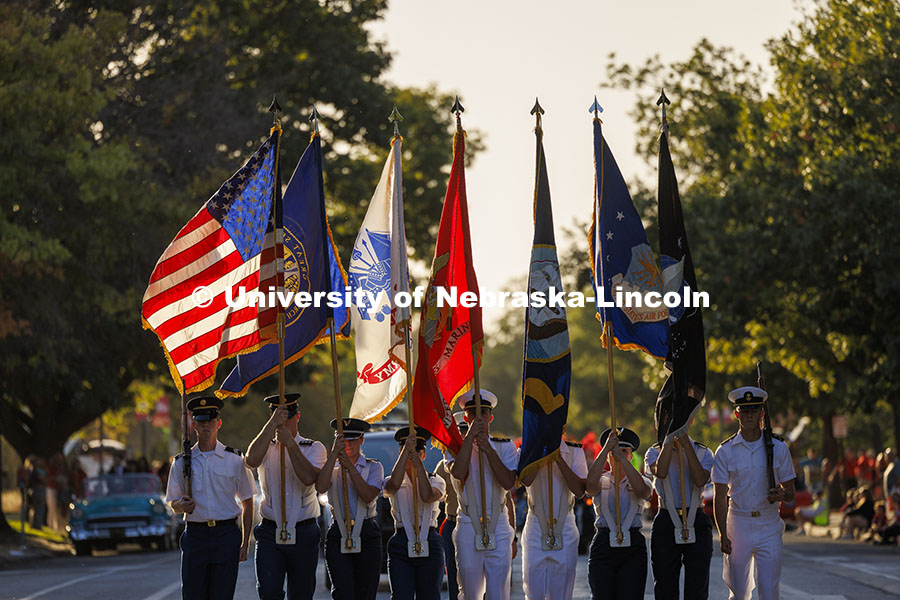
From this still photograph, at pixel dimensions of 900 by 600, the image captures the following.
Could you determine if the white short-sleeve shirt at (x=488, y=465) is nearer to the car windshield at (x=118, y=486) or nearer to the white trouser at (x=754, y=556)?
the white trouser at (x=754, y=556)

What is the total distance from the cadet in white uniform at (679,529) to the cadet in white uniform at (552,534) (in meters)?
0.63

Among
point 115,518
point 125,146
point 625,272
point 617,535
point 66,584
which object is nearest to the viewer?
point 617,535

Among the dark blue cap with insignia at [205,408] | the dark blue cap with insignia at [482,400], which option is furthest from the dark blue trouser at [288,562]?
the dark blue cap with insignia at [482,400]

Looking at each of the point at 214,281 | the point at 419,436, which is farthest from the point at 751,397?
the point at 214,281

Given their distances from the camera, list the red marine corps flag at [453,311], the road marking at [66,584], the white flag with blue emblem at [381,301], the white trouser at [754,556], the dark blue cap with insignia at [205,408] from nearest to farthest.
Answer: the dark blue cap with insignia at [205,408]
the white trouser at [754,556]
the red marine corps flag at [453,311]
the white flag with blue emblem at [381,301]
the road marking at [66,584]

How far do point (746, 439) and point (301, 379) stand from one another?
26099mm

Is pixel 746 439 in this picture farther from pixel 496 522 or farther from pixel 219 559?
pixel 219 559

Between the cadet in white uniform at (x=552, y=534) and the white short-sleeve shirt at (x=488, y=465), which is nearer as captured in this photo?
the cadet in white uniform at (x=552, y=534)

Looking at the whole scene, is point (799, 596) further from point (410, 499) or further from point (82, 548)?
point (82, 548)

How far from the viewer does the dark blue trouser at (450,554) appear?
11.9 metres

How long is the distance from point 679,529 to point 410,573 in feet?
6.49

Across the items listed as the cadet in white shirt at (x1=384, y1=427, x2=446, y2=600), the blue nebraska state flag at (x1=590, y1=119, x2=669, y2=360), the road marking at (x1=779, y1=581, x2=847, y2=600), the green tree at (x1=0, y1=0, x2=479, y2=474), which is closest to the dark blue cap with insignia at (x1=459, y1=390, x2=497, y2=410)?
the cadet in white shirt at (x1=384, y1=427, x2=446, y2=600)

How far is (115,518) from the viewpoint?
1158 inches

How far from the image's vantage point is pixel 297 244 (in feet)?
43.0
